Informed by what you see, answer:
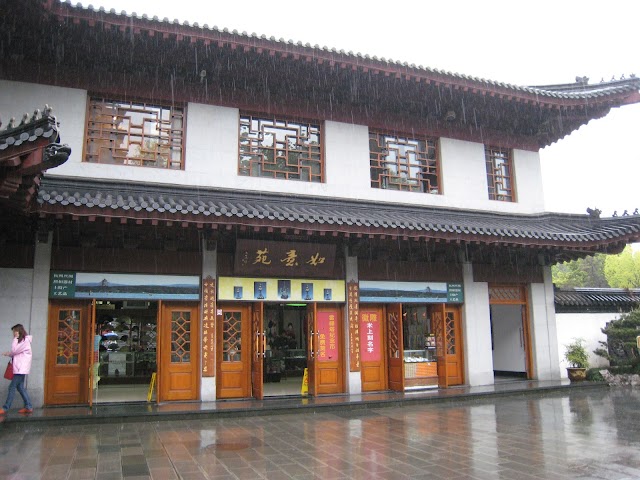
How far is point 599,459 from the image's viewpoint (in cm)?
536

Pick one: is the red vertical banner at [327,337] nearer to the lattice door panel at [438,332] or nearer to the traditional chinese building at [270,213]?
the traditional chinese building at [270,213]

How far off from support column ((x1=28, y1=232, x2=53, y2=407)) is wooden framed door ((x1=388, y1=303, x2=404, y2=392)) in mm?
6010

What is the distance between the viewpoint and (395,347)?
10383 mm

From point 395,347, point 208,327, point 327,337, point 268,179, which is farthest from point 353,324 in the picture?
point 268,179

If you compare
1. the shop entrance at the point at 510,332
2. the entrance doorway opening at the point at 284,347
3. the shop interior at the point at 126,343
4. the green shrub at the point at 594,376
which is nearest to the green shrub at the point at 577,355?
the green shrub at the point at 594,376

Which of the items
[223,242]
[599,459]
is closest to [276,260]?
[223,242]

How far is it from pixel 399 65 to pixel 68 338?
290 inches

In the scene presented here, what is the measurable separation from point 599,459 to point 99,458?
5076 mm

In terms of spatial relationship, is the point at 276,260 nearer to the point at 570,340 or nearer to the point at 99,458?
the point at 99,458

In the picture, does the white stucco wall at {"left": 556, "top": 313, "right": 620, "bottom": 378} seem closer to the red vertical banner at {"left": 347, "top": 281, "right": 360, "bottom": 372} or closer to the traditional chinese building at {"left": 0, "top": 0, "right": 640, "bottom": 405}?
the traditional chinese building at {"left": 0, "top": 0, "right": 640, "bottom": 405}

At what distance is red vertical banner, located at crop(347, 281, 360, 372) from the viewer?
32.7 feet

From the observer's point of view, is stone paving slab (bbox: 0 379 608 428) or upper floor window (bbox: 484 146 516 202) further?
upper floor window (bbox: 484 146 516 202)

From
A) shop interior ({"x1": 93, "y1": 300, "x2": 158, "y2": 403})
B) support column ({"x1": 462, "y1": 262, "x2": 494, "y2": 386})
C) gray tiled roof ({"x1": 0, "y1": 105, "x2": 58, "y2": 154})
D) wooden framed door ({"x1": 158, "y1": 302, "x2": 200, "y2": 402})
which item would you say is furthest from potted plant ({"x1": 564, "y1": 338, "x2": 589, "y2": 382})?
gray tiled roof ({"x1": 0, "y1": 105, "x2": 58, "y2": 154})

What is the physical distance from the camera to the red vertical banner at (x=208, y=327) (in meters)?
8.98
